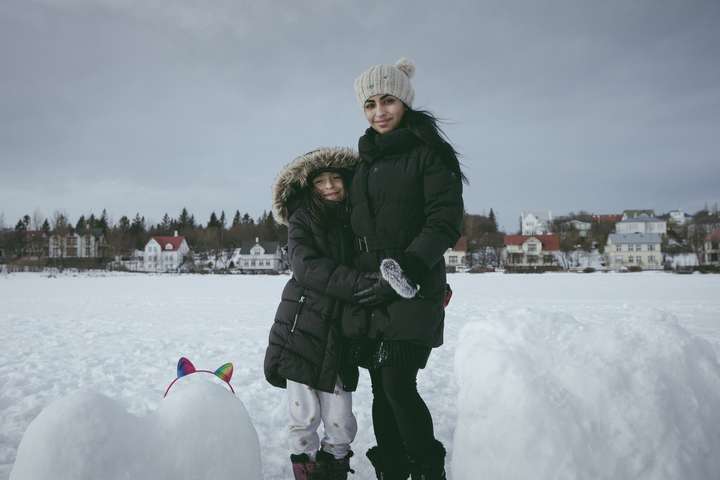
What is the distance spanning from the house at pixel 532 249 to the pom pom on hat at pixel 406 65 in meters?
71.3

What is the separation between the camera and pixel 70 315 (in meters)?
10.6

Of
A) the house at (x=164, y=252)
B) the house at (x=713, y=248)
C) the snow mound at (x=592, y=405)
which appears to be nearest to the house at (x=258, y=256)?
the house at (x=164, y=252)

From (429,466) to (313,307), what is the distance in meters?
0.99

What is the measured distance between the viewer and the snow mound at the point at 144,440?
146 cm

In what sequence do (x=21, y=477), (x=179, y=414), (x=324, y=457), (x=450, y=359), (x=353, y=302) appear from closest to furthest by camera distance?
1. (x=21, y=477)
2. (x=179, y=414)
3. (x=353, y=302)
4. (x=324, y=457)
5. (x=450, y=359)

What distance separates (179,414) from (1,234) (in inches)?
3360

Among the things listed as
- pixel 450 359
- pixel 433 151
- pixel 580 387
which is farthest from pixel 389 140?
pixel 450 359

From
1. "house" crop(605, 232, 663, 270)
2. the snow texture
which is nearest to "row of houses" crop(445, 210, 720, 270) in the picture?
"house" crop(605, 232, 663, 270)

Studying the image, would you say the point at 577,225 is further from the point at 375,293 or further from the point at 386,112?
the point at 375,293

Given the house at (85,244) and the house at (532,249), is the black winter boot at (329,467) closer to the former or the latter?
the house at (532,249)

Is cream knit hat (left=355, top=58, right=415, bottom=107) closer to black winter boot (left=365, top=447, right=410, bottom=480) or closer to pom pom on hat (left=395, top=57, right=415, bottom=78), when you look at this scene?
pom pom on hat (left=395, top=57, right=415, bottom=78)

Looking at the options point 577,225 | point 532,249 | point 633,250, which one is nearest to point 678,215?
point 577,225

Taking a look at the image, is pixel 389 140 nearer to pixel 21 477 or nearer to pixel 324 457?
pixel 324 457

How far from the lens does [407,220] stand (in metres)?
2.19
